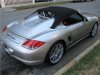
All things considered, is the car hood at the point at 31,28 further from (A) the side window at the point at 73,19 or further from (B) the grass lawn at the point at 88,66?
(B) the grass lawn at the point at 88,66

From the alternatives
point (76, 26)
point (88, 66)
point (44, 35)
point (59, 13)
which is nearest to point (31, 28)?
point (44, 35)

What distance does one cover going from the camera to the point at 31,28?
185 inches

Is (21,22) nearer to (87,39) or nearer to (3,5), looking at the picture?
(87,39)

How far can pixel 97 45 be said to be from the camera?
5.75 meters

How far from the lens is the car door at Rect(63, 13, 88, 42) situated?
5.19 meters

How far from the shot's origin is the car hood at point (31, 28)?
14.6 ft

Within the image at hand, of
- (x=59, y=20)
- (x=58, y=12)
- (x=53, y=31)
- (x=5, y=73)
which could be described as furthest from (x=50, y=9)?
(x=5, y=73)

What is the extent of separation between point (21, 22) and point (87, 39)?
2724 mm

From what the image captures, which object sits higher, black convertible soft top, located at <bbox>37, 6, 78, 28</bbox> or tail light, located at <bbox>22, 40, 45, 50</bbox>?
black convertible soft top, located at <bbox>37, 6, 78, 28</bbox>

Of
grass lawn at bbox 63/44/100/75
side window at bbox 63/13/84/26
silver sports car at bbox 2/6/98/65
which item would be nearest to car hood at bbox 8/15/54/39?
silver sports car at bbox 2/6/98/65

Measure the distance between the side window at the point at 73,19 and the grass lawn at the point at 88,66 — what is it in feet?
3.65

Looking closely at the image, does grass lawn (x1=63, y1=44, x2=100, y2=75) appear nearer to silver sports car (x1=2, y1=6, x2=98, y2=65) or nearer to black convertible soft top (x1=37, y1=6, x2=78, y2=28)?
silver sports car (x1=2, y1=6, x2=98, y2=65)

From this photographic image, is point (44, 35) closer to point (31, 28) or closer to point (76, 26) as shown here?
point (31, 28)

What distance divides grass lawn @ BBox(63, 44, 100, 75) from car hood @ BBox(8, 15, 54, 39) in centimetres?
123
